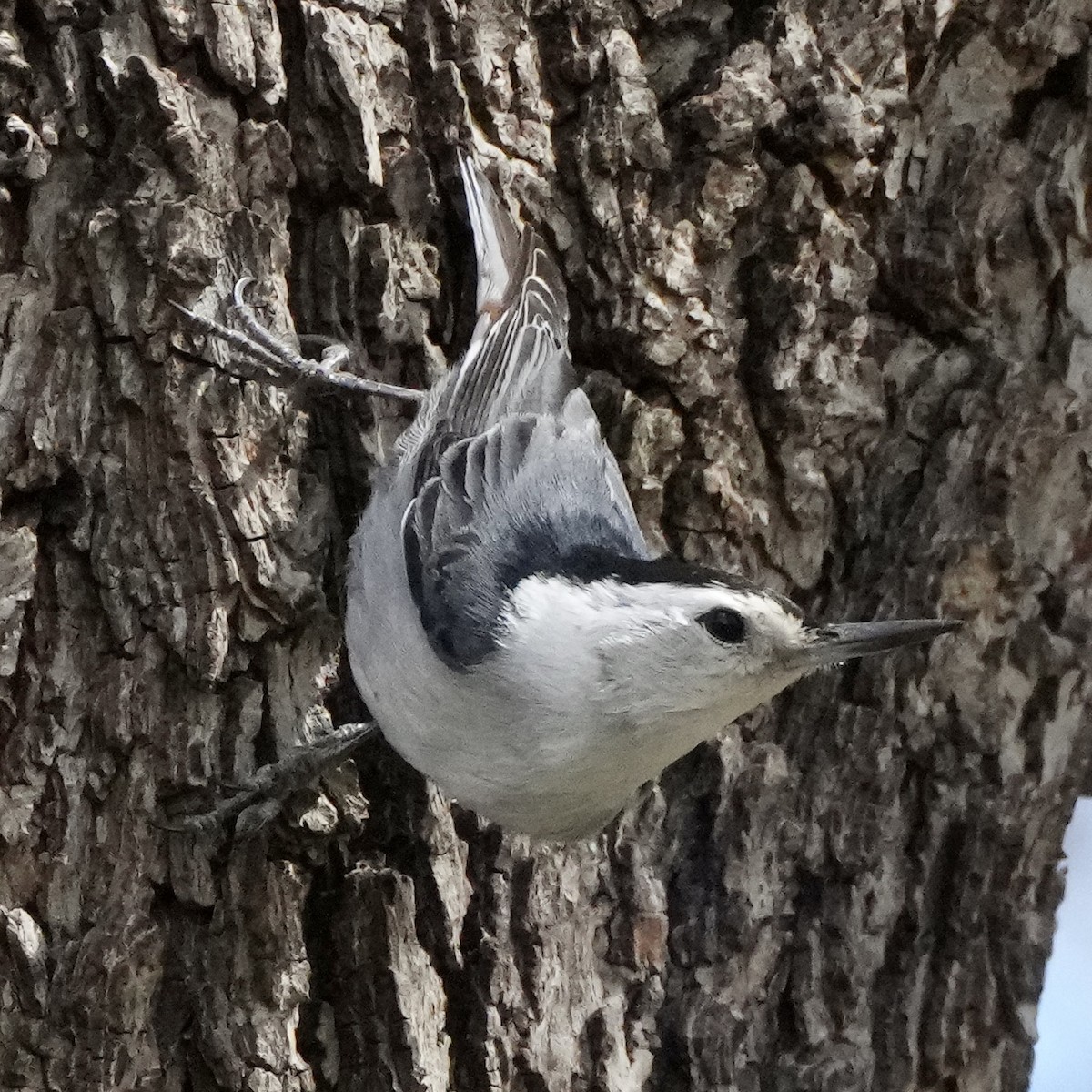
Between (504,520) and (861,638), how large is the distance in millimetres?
540

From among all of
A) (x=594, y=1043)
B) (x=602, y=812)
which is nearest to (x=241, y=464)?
(x=602, y=812)

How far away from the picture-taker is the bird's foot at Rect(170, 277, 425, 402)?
→ 172 centimetres

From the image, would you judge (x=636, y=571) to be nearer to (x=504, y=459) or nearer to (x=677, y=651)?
(x=677, y=651)

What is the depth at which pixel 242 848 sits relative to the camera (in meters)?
1.73

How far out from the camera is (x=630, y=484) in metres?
1.95

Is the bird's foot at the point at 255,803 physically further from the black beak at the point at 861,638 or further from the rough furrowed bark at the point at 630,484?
the black beak at the point at 861,638

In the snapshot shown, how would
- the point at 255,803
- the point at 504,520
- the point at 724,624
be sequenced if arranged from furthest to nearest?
the point at 504,520, the point at 255,803, the point at 724,624

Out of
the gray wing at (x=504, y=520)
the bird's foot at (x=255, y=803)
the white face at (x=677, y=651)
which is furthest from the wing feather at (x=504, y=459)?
the bird's foot at (x=255, y=803)

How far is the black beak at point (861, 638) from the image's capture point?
1569mm

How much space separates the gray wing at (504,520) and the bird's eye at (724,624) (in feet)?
0.76

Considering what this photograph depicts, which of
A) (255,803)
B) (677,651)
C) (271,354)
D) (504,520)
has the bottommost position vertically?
(255,803)

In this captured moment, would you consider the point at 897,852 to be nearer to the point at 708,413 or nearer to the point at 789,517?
the point at 789,517

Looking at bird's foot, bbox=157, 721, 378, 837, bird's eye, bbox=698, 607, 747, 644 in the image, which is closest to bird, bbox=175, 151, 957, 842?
bird's eye, bbox=698, 607, 747, 644

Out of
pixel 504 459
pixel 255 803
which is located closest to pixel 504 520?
pixel 504 459
